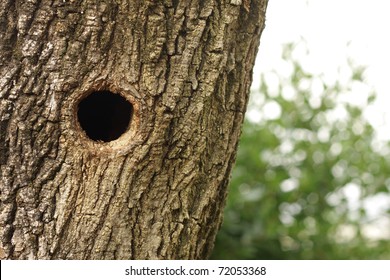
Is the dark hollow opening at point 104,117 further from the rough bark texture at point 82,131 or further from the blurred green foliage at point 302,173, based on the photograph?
the blurred green foliage at point 302,173

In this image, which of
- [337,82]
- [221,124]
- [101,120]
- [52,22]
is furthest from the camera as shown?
[337,82]

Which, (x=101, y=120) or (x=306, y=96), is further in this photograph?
(x=306, y=96)

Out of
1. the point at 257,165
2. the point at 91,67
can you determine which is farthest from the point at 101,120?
the point at 257,165

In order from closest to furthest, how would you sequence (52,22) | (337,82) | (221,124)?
(52,22)
(221,124)
(337,82)

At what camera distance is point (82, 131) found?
216cm

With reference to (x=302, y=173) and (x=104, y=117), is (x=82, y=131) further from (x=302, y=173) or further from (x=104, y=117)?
(x=302, y=173)

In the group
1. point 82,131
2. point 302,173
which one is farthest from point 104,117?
point 302,173

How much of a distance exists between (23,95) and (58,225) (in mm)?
446

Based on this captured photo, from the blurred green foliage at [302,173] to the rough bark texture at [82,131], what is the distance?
1975mm

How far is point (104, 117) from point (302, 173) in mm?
2030

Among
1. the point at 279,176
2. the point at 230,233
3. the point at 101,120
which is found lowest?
the point at 101,120

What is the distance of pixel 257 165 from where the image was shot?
418cm

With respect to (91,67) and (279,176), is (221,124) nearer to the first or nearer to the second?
(91,67)

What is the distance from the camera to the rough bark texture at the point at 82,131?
210 cm
